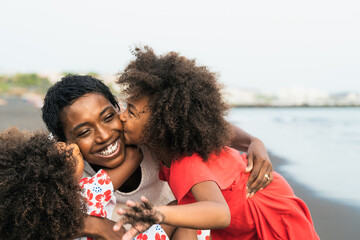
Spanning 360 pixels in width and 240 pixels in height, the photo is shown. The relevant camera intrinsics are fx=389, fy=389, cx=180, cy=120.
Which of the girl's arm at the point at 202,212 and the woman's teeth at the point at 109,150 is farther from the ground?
the woman's teeth at the point at 109,150

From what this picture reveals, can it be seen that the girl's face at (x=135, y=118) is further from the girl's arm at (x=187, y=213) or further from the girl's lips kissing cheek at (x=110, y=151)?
the girl's arm at (x=187, y=213)

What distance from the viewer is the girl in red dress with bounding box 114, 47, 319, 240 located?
73.4 inches

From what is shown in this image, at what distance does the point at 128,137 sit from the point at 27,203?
715 millimetres

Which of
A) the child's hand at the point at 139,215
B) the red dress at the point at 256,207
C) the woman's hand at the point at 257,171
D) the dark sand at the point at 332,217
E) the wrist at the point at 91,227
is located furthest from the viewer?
the dark sand at the point at 332,217

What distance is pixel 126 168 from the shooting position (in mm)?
2193

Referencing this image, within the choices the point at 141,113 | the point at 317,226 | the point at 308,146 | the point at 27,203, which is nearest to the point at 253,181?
the point at 141,113

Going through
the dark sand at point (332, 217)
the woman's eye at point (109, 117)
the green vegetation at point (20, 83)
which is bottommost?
the dark sand at point (332, 217)

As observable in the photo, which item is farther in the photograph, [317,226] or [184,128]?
[317,226]

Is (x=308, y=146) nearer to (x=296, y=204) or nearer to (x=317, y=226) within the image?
(x=317, y=226)

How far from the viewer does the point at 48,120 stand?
224cm

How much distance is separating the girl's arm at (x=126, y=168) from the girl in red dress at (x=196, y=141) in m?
0.13

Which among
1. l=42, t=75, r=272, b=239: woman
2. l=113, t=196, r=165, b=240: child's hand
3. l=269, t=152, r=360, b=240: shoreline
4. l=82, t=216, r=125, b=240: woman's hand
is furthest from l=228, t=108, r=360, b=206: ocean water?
l=113, t=196, r=165, b=240: child's hand

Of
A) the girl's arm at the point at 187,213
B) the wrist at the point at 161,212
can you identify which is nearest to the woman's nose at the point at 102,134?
the girl's arm at the point at 187,213

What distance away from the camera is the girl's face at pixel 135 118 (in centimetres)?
199
